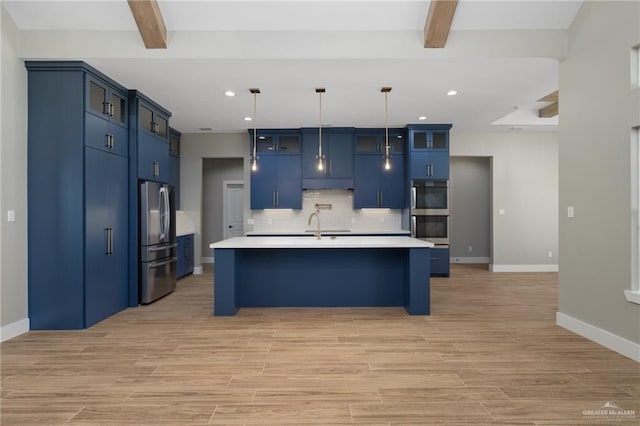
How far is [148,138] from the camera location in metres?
5.36

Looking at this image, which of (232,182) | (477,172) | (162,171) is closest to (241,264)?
(162,171)

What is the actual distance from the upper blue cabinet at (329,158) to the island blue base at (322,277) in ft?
8.74

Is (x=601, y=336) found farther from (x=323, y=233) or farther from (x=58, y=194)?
(x=58, y=194)

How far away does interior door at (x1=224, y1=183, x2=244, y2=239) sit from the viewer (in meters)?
9.20

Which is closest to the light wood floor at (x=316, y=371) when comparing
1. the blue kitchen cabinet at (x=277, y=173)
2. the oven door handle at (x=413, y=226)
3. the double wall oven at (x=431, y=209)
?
the oven door handle at (x=413, y=226)

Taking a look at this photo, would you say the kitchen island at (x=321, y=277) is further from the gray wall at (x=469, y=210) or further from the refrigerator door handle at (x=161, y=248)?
the gray wall at (x=469, y=210)

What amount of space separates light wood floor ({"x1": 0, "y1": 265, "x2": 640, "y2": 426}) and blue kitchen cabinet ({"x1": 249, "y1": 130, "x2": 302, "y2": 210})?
10.1ft

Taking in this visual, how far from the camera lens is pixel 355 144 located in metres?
7.35

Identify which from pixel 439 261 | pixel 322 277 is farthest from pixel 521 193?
pixel 322 277

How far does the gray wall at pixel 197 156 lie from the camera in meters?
7.70

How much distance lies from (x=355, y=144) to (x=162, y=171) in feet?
11.5

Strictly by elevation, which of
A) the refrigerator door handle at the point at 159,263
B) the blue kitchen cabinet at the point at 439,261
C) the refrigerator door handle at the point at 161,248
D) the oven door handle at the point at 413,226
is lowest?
the blue kitchen cabinet at the point at 439,261

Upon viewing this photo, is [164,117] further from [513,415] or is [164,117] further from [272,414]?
[513,415]

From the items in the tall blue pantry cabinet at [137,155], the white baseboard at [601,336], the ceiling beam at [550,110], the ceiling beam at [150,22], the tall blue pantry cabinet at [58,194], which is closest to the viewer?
the white baseboard at [601,336]
